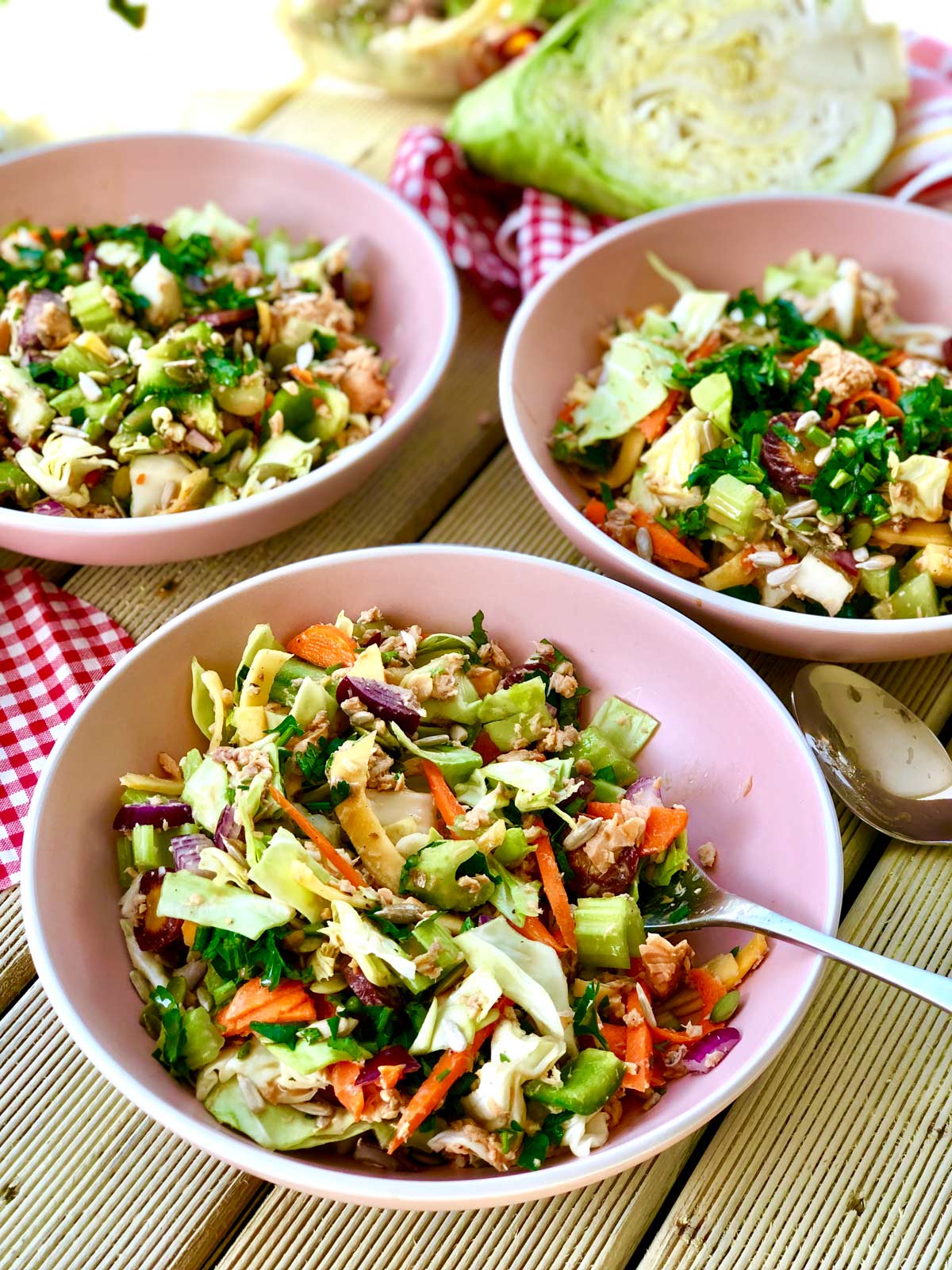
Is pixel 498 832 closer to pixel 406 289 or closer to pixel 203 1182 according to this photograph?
pixel 203 1182

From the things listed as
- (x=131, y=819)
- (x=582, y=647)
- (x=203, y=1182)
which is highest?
(x=131, y=819)

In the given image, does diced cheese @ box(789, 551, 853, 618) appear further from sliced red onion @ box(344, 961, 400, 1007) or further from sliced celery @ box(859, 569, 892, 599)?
sliced red onion @ box(344, 961, 400, 1007)

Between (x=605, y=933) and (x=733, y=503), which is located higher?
(x=733, y=503)

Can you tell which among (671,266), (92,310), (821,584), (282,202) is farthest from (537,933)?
(282,202)

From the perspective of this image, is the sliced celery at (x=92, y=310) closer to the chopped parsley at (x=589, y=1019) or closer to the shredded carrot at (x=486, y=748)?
the shredded carrot at (x=486, y=748)

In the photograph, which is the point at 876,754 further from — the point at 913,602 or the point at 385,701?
the point at 385,701

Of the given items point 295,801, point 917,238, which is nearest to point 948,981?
point 295,801
